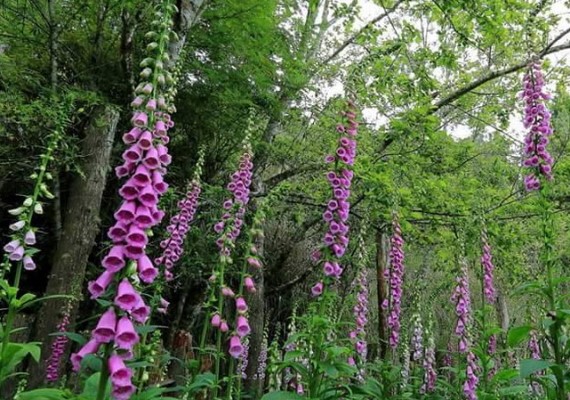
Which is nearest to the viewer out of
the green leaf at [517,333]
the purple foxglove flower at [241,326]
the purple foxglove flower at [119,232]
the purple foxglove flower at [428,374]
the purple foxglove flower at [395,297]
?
the purple foxglove flower at [119,232]

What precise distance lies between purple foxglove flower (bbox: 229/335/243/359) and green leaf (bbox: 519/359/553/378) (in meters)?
2.02

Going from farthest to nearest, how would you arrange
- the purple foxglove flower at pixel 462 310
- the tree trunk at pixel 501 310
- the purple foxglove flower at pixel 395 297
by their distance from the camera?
the tree trunk at pixel 501 310 < the purple foxglove flower at pixel 462 310 < the purple foxglove flower at pixel 395 297

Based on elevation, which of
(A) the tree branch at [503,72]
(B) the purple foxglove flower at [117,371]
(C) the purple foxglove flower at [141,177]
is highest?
(A) the tree branch at [503,72]

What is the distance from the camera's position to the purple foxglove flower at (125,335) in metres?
2.04

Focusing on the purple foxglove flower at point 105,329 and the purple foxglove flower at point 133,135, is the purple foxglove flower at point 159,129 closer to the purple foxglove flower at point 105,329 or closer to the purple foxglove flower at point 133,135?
the purple foxglove flower at point 133,135

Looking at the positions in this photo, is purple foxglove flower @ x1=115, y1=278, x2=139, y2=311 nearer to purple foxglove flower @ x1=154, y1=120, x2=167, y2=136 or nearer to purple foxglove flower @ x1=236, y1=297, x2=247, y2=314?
purple foxglove flower @ x1=154, y1=120, x2=167, y2=136

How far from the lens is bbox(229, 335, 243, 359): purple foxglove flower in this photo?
11.9ft

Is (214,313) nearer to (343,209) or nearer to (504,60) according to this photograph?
(343,209)

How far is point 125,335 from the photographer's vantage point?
6.73 feet

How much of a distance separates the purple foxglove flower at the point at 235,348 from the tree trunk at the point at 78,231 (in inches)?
111

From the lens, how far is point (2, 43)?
655cm

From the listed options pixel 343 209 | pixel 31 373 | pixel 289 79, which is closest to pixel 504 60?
pixel 289 79

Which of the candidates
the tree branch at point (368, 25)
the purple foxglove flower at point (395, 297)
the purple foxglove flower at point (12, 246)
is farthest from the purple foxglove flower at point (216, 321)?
the tree branch at point (368, 25)

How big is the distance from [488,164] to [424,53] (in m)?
4.32
